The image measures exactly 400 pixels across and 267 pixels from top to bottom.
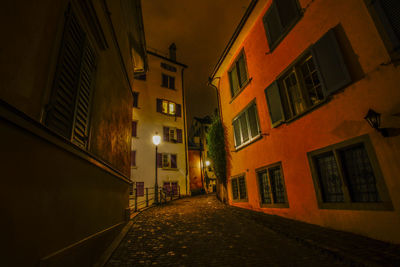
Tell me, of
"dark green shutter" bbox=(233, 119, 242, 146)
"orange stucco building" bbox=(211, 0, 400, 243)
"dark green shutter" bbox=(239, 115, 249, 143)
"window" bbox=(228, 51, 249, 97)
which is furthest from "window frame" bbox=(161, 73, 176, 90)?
"dark green shutter" bbox=(239, 115, 249, 143)

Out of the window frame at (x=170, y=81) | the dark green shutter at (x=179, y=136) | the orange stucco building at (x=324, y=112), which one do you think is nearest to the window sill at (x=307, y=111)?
the orange stucco building at (x=324, y=112)

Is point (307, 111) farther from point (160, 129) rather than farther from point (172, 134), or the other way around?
point (172, 134)

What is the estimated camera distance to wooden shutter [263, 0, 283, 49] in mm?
7895

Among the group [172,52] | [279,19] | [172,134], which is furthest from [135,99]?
[279,19]

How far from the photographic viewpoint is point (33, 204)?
1.78 m

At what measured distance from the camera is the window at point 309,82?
17.9 feet

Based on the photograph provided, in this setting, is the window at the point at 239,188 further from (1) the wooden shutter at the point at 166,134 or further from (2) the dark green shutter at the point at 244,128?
(1) the wooden shutter at the point at 166,134

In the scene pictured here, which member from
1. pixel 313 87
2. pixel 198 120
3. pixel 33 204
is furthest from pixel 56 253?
pixel 198 120

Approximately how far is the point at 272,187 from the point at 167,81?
18856 millimetres

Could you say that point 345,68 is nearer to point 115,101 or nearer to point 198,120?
point 115,101

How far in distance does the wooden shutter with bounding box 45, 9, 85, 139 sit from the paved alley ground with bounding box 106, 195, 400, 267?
2.65 metres

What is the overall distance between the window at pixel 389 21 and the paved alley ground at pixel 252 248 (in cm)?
409

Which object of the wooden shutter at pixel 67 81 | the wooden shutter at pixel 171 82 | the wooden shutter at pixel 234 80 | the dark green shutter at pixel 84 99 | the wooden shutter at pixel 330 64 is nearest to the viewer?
the wooden shutter at pixel 67 81

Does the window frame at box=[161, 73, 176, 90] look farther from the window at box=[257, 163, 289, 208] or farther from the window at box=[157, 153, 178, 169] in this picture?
the window at box=[257, 163, 289, 208]
